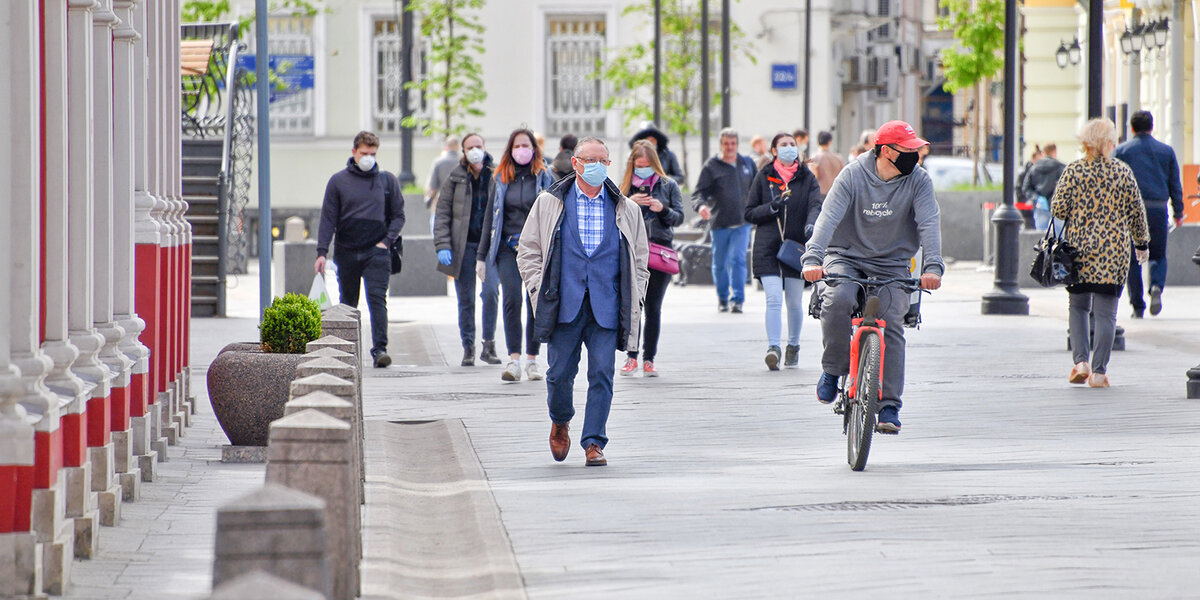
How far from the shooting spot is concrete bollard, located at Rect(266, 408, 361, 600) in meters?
6.25

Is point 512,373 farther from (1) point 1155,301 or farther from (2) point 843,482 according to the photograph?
(1) point 1155,301

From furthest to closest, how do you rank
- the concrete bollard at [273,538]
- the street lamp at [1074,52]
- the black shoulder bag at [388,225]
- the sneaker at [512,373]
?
the street lamp at [1074,52] < the black shoulder bag at [388,225] < the sneaker at [512,373] < the concrete bollard at [273,538]

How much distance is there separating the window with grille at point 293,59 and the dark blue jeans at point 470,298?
23055 mm

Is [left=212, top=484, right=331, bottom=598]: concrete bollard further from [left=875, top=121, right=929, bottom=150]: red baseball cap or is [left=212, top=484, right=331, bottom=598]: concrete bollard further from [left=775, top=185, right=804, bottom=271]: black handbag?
[left=775, top=185, right=804, bottom=271]: black handbag

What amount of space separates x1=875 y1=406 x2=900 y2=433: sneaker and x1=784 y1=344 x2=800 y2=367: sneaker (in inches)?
207

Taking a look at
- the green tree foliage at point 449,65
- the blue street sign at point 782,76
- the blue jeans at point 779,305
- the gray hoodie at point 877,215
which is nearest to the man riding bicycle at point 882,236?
the gray hoodie at point 877,215

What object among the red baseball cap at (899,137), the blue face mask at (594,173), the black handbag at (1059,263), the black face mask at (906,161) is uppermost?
the red baseball cap at (899,137)

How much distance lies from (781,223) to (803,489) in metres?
6.83

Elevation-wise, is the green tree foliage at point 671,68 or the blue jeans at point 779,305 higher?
the green tree foliage at point 671,68

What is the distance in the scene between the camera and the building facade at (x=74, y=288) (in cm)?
685

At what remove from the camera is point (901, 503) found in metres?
8.78

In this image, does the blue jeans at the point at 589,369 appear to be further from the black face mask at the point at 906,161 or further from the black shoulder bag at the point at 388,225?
the black shoulder bag at the point at 388,225

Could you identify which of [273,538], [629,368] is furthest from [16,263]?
[629,368]

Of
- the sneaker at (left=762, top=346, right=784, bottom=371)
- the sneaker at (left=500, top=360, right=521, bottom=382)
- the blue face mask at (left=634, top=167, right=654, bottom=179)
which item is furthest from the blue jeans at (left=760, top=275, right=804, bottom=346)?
the sneaker at (left=500, top=360, right=521, bottom=382)
